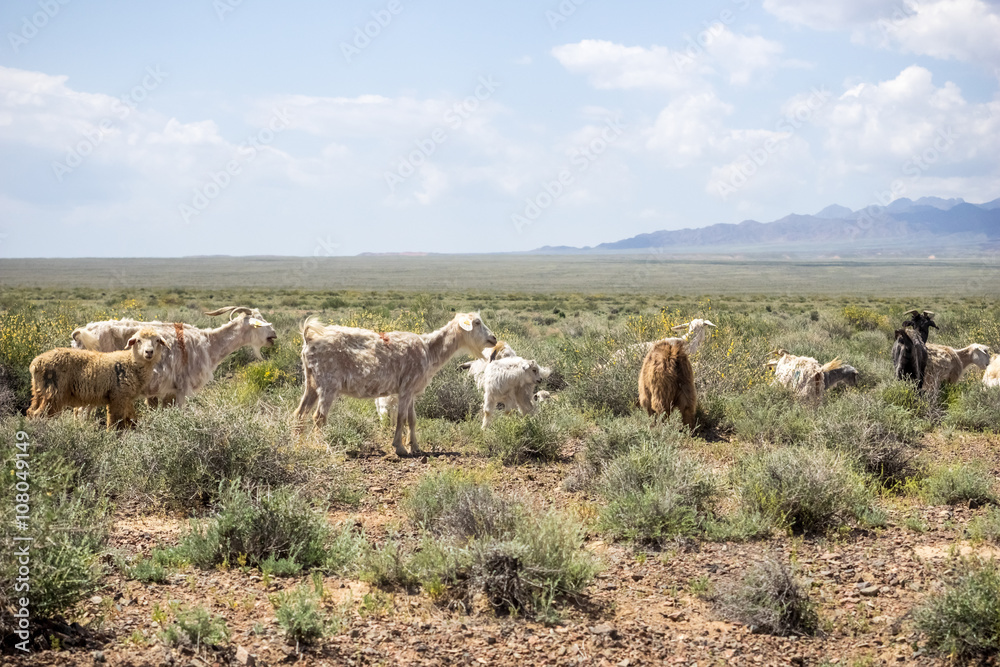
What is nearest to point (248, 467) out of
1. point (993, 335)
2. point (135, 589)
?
point (135, 589)

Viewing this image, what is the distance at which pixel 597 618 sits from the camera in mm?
5434

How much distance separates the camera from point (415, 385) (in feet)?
34.3

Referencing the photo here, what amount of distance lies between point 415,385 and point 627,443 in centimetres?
285

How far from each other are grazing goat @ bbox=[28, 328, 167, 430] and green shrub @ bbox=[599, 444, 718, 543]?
5.20 meters

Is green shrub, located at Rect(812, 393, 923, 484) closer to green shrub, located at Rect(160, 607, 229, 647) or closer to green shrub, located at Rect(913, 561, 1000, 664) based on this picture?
green shrub, located at Rect(913, 561, 1000, 664)

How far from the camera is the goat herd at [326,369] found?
9023mm

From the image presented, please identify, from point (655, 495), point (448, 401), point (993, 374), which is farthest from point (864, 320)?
point (655, 495)

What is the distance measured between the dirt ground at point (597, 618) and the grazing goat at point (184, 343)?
128 inches

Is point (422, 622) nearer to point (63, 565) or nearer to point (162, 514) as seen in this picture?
point (63, 565)

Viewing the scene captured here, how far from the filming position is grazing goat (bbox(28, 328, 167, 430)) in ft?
28.6

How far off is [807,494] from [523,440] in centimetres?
357

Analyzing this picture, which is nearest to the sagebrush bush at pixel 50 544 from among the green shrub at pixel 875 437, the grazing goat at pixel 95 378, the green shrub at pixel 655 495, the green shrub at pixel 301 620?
the green shrub at pixel 301 620

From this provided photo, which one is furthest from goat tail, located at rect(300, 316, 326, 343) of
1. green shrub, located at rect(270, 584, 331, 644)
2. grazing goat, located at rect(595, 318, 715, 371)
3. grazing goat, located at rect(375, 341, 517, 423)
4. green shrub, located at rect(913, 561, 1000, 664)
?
green shrub, located at rect(913, 561, 1000, 664)

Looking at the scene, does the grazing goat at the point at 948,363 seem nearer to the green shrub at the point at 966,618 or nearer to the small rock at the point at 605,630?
the green shrub at the point at 966,618
